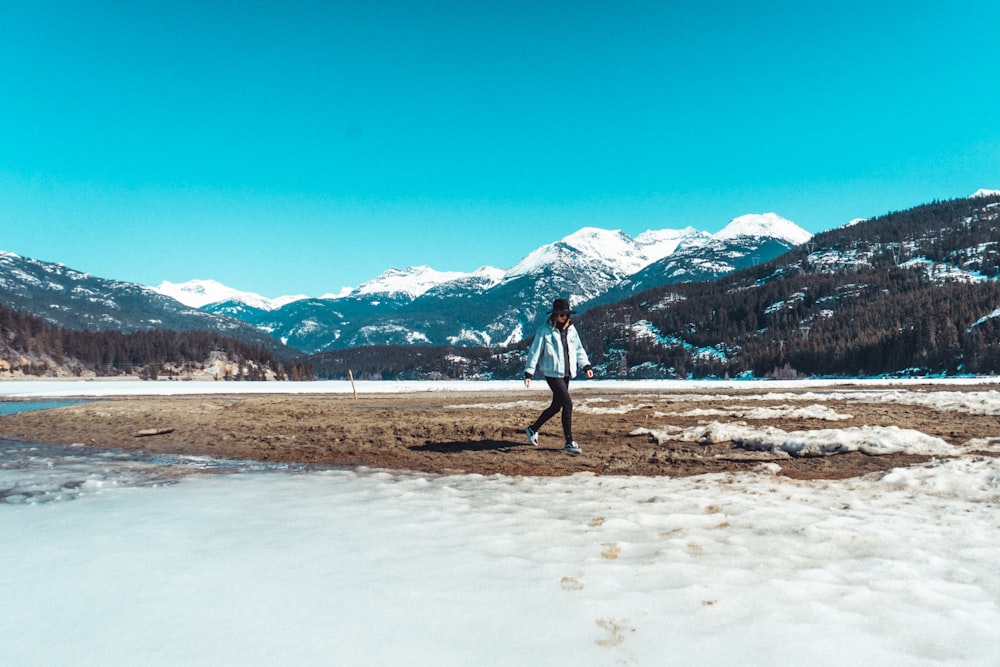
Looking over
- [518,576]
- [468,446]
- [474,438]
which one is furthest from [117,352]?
[518,576]

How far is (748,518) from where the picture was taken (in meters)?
5.94

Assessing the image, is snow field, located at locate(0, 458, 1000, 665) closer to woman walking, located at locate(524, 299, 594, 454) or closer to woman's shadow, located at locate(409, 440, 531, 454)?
woman walking, located at locate(524, 299, 594, 454)

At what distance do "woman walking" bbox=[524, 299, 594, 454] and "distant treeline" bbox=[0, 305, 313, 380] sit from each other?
149775mm

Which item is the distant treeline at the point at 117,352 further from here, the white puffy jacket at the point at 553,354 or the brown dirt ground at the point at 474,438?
the white puffy jacket at the point at 553,354

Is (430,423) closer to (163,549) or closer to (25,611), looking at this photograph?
(163,549)

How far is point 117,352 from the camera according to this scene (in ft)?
500

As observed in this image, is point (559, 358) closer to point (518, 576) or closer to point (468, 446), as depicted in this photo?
point (468, 446)

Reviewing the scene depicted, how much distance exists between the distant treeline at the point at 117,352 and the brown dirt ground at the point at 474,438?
448 feet

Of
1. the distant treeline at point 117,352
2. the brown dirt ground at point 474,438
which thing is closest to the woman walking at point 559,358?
the brown dirt ground at point 474,438

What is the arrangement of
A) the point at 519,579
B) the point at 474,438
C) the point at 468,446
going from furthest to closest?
1. the point at 474,438
2. the point at 468,446
3. the point at 519,579

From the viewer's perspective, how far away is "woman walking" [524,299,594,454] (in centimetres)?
1166

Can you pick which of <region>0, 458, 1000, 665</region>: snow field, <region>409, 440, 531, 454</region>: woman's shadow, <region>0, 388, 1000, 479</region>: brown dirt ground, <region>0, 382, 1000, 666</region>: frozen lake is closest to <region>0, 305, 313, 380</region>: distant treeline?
<region>0, 388, 1000, 479</region>: brown dirt ground

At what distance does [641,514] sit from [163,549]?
469cm

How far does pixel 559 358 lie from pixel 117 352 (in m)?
174
